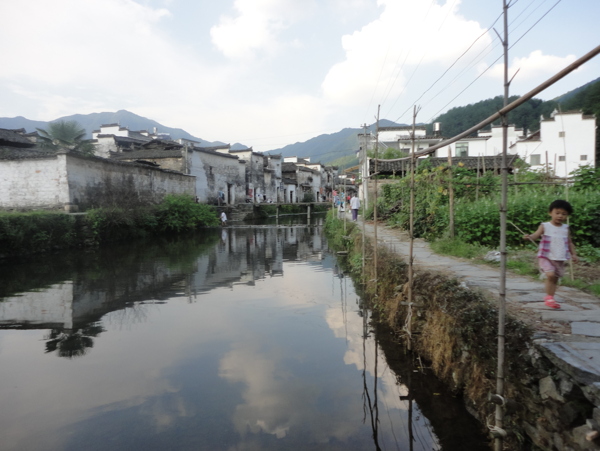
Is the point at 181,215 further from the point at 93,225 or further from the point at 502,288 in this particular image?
the point at 502,288

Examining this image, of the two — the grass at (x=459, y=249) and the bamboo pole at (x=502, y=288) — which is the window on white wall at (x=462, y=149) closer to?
the grass at (x=459, y=249)

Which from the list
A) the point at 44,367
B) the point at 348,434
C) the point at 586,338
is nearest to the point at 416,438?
the point at 348,434

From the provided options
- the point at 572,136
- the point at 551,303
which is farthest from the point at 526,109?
the point at 551,303

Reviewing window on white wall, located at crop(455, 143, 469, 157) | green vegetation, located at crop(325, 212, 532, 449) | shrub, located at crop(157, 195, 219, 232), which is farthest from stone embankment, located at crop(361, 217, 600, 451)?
window on white wall, located at crop(455, 143, 469, 157)

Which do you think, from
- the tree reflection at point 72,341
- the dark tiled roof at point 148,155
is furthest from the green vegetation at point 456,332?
the dark tiled roof at point 148,155

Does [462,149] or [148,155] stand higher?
[462,149]

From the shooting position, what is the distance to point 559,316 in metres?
3.63

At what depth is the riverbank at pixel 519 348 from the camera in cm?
246

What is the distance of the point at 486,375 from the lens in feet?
11.1

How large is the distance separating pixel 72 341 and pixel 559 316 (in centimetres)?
629

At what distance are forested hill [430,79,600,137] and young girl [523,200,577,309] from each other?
29628 mm

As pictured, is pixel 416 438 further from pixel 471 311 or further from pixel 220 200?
pixel 220 200

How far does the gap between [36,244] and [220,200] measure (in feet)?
68.8

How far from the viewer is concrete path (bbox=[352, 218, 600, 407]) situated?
2510mm
